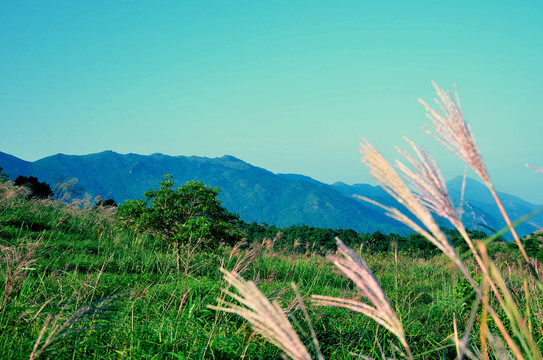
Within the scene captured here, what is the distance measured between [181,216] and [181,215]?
31 mm

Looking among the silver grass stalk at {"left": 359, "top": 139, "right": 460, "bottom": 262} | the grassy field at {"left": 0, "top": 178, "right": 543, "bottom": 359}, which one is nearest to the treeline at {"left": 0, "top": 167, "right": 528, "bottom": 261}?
the grassy field at {"left": 0, "top": 178, "right": 543, "bottom": 359}

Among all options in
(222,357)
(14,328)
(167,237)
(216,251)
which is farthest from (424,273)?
(14,328)

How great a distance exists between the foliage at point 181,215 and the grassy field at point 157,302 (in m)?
0.39

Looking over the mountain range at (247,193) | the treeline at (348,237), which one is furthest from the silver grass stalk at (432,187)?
the mountain range at (247,193)

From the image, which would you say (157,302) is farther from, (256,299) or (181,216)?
(181,216)

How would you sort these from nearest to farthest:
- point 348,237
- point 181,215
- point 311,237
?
point 181,215
point 348,237
point 311,237

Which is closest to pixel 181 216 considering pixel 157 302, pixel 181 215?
pixel 181 215

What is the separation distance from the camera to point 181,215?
27.4 ft

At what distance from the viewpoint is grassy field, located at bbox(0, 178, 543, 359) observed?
86.6 inches

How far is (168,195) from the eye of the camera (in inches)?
324

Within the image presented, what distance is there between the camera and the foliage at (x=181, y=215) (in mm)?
7773

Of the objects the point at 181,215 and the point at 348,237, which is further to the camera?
the point at 348,237

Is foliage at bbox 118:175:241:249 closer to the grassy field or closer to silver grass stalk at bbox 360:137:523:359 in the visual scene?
the grassy field

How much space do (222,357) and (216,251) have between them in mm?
5308
